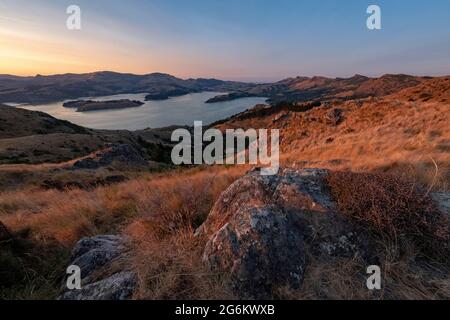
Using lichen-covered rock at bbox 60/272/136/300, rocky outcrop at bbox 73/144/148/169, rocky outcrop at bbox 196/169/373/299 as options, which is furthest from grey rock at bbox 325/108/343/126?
lichen-covered rock at bbox 60/272/136/300

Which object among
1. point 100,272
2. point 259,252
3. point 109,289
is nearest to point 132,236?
point 100,272

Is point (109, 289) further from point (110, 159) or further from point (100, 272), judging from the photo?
point (110, 159)

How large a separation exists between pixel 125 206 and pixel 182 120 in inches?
5416

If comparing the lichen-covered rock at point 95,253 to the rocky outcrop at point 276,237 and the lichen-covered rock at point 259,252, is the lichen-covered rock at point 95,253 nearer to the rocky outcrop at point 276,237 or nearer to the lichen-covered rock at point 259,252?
the rocky outcrop at point 276,237

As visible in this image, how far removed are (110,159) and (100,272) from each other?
2904cm

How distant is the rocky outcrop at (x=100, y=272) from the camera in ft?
10.1

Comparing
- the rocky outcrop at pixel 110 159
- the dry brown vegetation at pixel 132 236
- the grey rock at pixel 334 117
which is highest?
the grey rock at pixel 334 117

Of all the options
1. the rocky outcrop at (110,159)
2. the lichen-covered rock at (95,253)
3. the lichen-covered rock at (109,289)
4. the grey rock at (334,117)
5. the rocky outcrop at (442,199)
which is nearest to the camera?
the lichen-covered rock at (109,289)

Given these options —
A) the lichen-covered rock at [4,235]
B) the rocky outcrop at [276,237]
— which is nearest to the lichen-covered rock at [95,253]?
the rocky outcrop at [276,237]

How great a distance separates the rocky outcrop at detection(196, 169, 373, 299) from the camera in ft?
9.68

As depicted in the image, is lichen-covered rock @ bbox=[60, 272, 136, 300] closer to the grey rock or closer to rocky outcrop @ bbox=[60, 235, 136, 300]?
rocky outcrop @ bbox=[60, 235, 136, 300]

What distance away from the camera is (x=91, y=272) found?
3.73 meters

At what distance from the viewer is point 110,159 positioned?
100 ft

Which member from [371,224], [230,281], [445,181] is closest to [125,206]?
[230,281]
